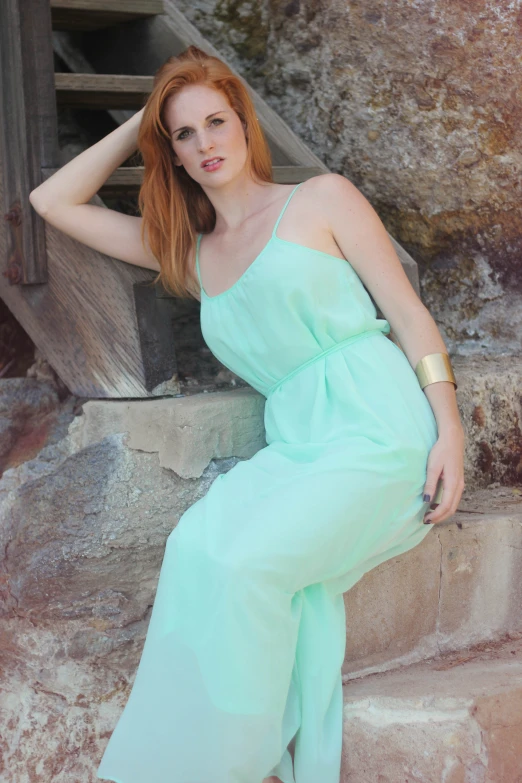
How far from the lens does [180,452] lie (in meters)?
2.36

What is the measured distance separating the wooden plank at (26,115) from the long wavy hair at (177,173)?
357 millimetres

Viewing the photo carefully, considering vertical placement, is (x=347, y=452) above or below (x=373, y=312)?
below

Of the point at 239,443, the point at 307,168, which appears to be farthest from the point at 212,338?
the point at 307,168

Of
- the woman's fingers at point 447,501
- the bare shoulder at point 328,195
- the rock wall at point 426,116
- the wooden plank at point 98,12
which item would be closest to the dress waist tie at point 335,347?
the bare shoulder at point 328,195

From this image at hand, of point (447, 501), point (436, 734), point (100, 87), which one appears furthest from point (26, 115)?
point (436, 734)

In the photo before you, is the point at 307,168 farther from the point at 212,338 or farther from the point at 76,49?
the point at 76,49

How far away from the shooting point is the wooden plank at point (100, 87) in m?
2.92

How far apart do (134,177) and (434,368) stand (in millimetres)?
1334

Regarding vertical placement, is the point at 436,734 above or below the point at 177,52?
below

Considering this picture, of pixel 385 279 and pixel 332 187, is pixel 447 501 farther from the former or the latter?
pixel 332 187

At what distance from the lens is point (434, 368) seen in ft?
7.41

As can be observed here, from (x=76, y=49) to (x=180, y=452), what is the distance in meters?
2.01

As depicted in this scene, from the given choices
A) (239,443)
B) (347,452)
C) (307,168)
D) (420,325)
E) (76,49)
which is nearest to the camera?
(347,452)

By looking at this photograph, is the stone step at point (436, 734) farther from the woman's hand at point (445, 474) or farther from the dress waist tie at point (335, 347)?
the dress waist tie at point (335, 347)
